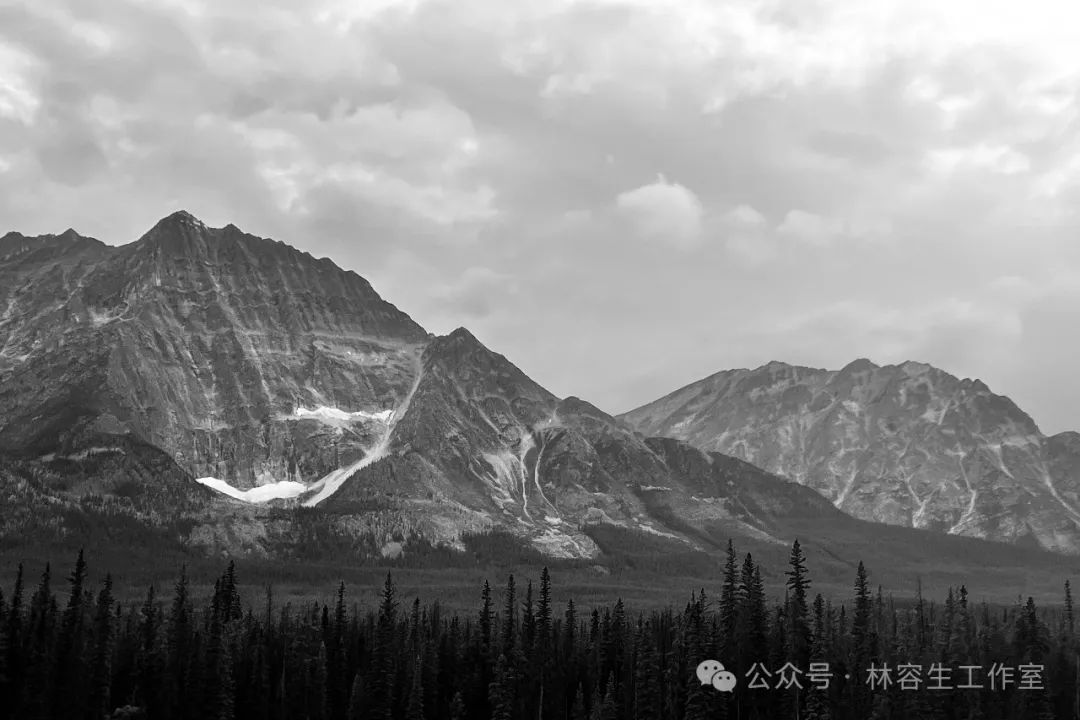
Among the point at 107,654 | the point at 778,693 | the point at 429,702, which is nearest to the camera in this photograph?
the point at 778,693

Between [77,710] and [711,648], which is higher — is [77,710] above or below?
below

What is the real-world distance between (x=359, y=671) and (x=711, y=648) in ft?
183

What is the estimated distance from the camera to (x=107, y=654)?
182 m

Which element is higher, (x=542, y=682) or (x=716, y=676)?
(x=716, y=676)

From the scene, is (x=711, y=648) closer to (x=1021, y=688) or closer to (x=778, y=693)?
(x=778, y=693)

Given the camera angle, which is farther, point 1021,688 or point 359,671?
point 359,671

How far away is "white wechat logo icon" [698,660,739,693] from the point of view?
15988cm

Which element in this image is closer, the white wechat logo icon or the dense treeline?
the white wechat logo icon

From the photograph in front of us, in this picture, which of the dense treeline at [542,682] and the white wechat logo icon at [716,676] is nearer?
the white wechat logo icon at [716,676]

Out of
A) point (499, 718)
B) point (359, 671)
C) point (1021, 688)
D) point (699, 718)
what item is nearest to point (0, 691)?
point (359, 671)

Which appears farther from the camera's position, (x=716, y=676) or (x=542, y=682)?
(x=542, y=682)

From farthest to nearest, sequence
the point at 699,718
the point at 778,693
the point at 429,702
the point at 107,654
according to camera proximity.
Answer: the point at 429,702, the point at 107,654, the point at 778,693, the point at 699,718

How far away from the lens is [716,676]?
163 m

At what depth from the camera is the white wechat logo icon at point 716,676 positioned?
525 ft
